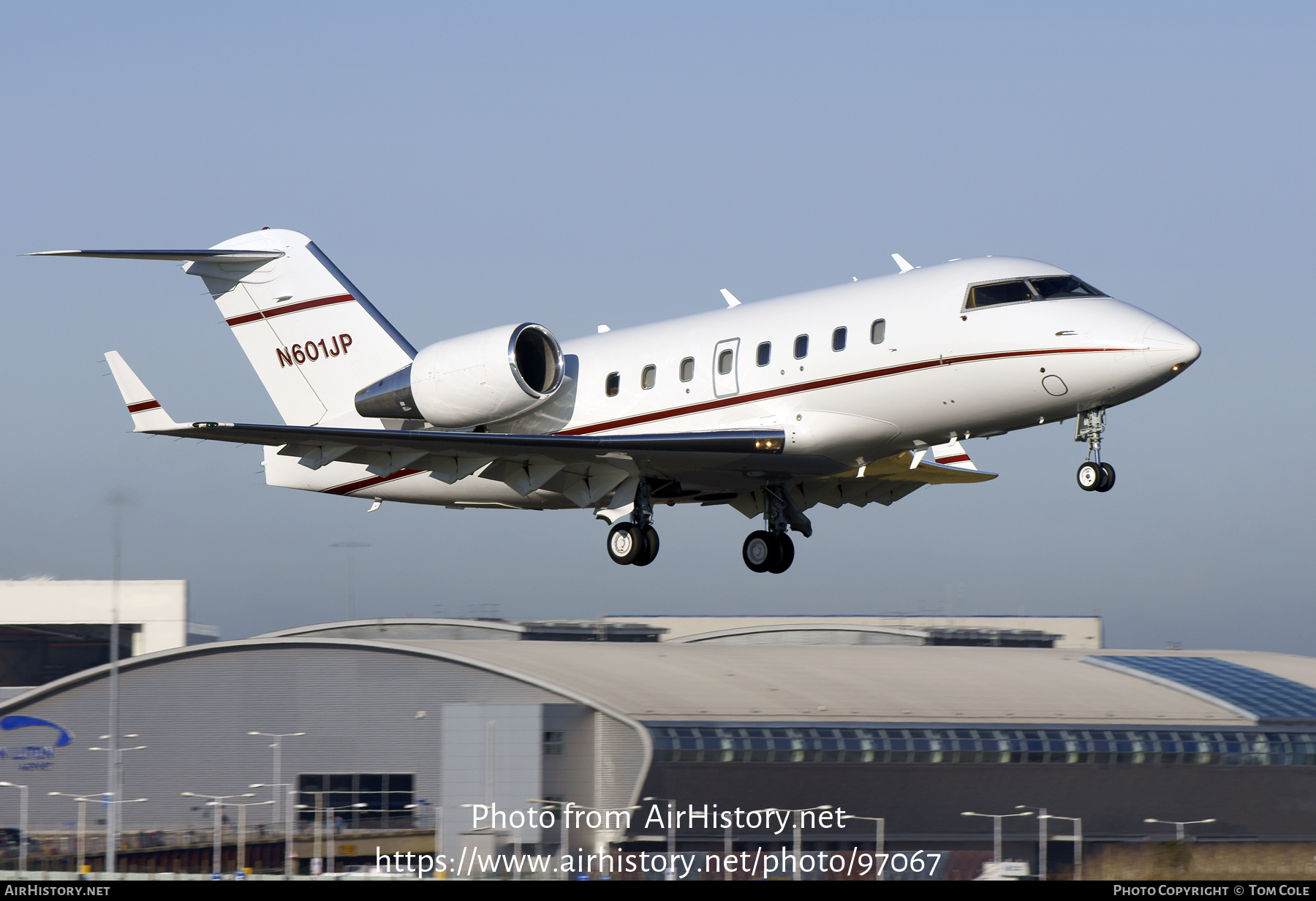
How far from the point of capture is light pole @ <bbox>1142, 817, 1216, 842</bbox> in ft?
122

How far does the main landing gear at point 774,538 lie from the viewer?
77.8 ft

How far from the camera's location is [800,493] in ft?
79.6

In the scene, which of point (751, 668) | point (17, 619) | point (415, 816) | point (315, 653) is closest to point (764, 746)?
point (751, 668)

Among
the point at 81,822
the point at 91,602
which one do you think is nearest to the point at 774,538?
the point at 81,822

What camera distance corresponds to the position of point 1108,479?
1892 cm

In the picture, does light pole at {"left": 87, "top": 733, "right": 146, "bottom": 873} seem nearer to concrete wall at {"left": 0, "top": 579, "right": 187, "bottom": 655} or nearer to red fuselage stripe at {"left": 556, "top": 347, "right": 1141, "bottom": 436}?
red fuselage stripe at {"left": 556, "top": 347, "right": 1141, "bottom": 436}

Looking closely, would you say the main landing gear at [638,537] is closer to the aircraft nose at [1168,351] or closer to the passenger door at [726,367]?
the passenger door at [726,367]

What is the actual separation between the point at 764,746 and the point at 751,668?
4041mm

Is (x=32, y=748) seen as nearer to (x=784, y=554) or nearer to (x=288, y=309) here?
(x=288, y=309)

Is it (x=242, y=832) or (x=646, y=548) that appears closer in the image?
(x=646, y=548)

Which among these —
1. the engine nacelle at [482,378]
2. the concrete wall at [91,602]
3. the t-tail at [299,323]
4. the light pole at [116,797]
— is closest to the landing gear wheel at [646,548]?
the engine nacelle at [482,378]

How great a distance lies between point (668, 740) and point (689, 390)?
12892 mm

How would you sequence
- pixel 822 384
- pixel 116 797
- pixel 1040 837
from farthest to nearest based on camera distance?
pixel 1040 837 < pixel 116 797 < pixel 822 384

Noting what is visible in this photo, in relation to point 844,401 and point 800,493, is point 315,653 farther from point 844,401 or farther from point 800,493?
point 844,401
